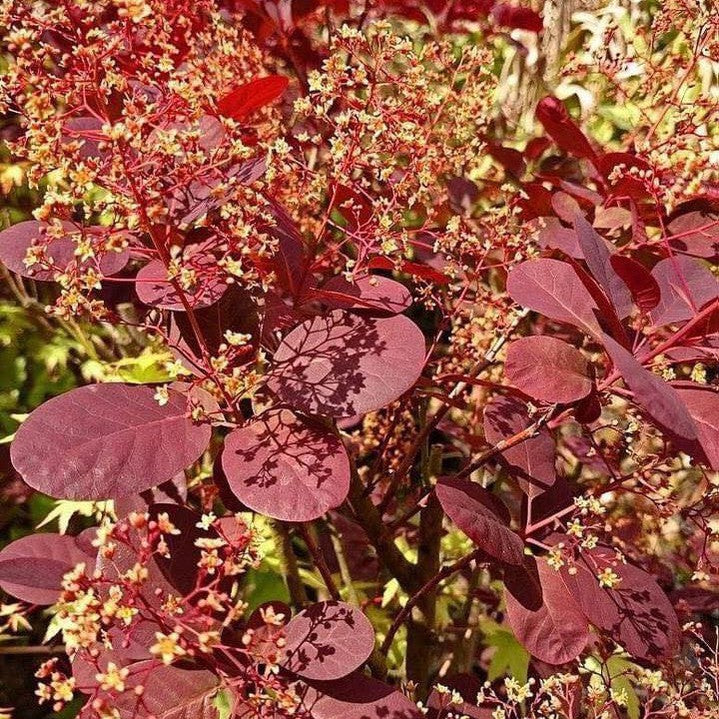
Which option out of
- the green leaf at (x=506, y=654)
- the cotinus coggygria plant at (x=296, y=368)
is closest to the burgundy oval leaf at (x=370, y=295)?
the cotinus coggygria plant at (x=296, y=368)

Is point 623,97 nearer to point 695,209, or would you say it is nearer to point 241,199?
point 695,209

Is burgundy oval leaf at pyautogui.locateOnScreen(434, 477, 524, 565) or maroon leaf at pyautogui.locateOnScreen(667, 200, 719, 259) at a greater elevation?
maroon leaf at pyautogui.locateOnScreen(667, 200, 719, 259)

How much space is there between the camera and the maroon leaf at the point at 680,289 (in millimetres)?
867

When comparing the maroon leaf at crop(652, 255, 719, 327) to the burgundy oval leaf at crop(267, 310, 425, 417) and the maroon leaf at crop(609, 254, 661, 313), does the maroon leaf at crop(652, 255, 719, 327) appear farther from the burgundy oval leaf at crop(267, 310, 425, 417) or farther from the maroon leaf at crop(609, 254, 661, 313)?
the burgundy oval leaf at crop(267, 310, 425, 417)

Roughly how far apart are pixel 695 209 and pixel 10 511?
1.85m

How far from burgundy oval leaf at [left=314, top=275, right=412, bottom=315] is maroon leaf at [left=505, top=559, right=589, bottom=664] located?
1.31ft

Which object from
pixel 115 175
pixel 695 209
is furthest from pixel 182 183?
pixel 695 209

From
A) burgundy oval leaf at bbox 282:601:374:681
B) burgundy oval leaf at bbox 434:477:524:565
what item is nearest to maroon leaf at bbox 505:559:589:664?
burgundy oval leaf at bbox 434:477:524:565

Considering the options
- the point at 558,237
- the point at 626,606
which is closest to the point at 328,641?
the point at 626,606

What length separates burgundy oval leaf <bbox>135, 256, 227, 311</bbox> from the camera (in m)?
0.82

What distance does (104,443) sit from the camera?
2.56ft

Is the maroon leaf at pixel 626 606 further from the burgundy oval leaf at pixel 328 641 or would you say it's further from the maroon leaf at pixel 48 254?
the maroon leaf at pixel 48 254

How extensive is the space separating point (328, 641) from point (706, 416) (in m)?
0.49

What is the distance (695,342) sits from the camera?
0.83 metres
